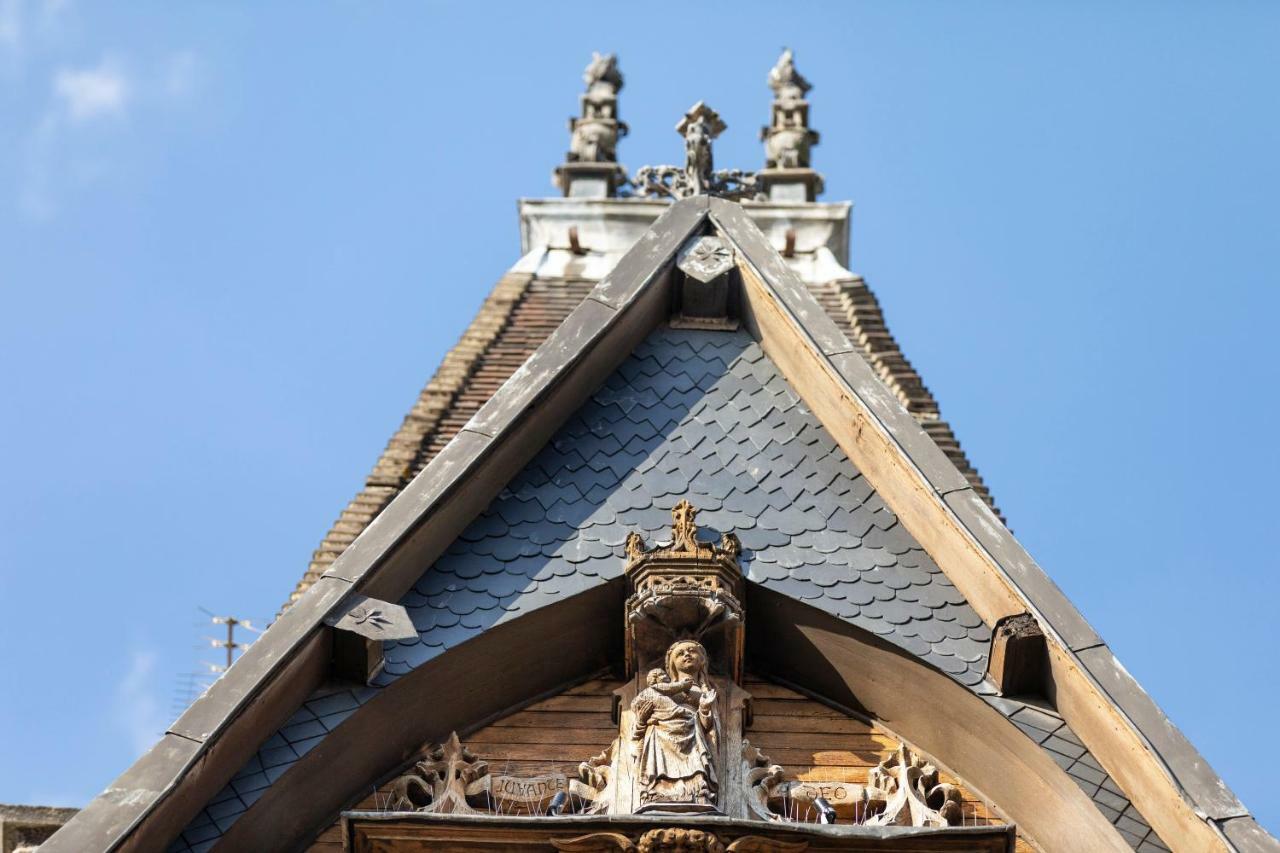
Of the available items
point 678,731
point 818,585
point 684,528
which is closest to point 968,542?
point 818,585

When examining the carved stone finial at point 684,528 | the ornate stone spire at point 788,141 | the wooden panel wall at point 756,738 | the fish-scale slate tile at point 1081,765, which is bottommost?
the fish-scale slate tile at point 1081,765

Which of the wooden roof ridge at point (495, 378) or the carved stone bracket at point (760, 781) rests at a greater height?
the wooden roof ridge at point (495, 378)

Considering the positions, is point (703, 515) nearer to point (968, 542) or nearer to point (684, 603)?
point (684, 603)

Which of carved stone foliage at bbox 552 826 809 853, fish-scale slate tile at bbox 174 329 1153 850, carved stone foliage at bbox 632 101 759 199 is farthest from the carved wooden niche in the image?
carved stone foliage at bbox 632 101 759 199

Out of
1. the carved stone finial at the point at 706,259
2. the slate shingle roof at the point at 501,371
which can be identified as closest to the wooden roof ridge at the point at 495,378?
the slate shingle roof at the point at 501,371

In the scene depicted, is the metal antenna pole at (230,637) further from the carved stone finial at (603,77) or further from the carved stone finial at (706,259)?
the carved stone finial at (603,77)

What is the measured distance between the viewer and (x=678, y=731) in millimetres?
13484

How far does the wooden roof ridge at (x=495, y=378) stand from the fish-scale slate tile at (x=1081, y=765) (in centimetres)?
472

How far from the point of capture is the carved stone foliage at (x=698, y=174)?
994 inches

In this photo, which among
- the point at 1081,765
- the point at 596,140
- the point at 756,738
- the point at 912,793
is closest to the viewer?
the point at 1081,765

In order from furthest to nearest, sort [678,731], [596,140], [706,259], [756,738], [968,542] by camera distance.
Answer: [596,140], [706,259], [968,542], [756,738], [678,731]

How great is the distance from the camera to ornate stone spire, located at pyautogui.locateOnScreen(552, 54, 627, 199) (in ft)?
100

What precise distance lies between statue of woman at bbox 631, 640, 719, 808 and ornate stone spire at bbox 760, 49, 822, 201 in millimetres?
17125

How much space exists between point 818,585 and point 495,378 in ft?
31.9
